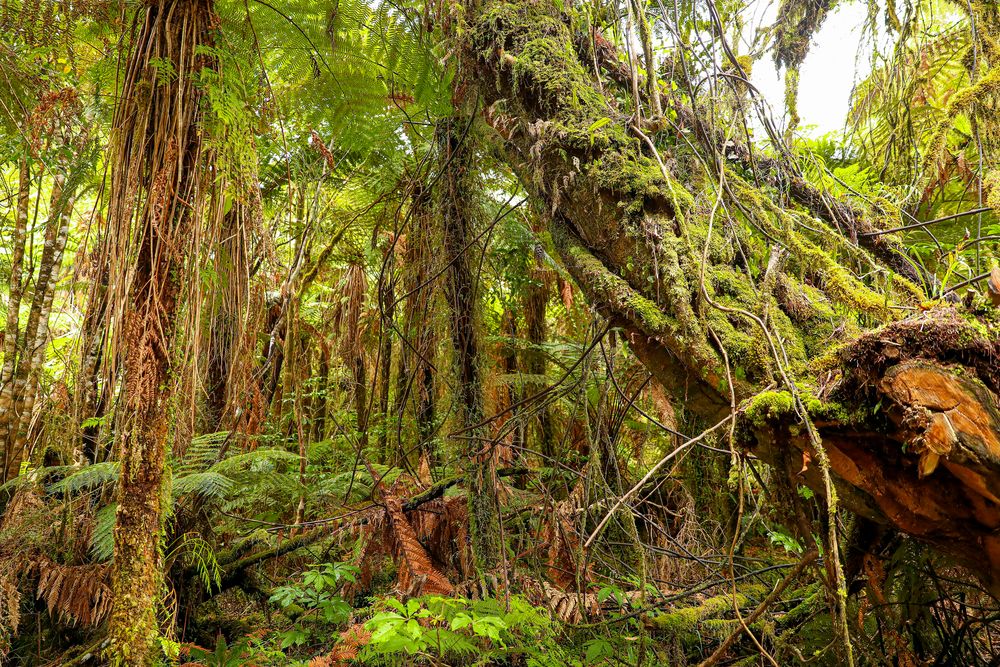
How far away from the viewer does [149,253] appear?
6.47 feet

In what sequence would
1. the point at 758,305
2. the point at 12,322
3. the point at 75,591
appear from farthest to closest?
the point at 12,322 < the point at 75,591 < the point at 758,305

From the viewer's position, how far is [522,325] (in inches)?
212

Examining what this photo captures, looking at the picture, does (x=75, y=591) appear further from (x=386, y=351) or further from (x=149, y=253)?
(x=386, y=351)

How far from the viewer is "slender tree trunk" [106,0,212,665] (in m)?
1.85

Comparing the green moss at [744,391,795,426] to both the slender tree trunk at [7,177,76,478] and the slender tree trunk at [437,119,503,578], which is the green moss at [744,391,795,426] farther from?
the slender tree trunk at [7,177,76,478]

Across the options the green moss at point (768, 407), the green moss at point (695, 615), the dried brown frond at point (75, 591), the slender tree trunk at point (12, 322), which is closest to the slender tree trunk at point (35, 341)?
the slender tree trunk at point (12, 322)

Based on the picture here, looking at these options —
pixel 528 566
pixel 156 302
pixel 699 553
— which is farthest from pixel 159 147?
pixel 699 553

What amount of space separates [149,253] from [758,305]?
2058mm

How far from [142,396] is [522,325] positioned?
378cm

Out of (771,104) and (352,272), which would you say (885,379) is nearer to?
(771,104)

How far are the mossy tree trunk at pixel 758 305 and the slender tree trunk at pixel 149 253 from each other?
1136 millimetres

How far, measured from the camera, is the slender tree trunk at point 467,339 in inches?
106

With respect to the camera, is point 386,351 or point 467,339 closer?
point 467,339

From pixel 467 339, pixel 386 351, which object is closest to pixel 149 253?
pixel 467 339
